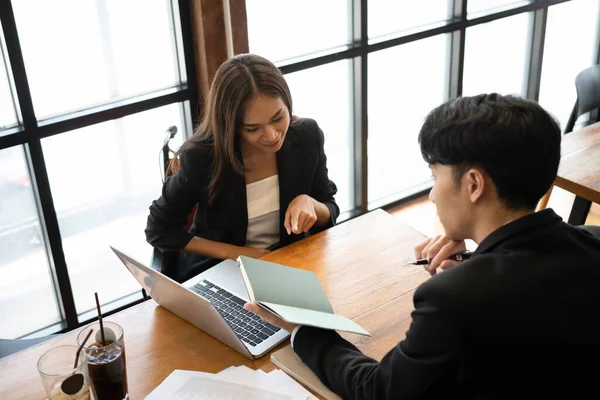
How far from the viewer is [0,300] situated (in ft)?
8.66

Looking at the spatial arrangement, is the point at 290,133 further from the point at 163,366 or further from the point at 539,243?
the point at 539,243

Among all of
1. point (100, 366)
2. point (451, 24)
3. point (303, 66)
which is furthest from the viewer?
point (451, 24)

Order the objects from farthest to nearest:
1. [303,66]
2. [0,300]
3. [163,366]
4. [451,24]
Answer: [451,24] < [303,66] < [0,300] < [163,366]

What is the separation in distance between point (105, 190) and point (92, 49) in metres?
0.57

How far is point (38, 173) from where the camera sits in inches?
96.3

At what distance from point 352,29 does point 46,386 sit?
2311 millimetres

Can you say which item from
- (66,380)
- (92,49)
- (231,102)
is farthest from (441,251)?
(92,49)

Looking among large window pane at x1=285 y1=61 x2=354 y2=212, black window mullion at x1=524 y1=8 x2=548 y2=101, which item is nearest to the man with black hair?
large window pane at x1=285 y1=61 x2=354 y2=212

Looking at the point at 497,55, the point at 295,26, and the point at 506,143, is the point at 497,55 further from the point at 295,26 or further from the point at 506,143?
the point at 506,143

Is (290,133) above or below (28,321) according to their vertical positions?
above

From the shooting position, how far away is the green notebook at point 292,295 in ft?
4.60

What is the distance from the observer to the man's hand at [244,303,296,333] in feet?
4.72

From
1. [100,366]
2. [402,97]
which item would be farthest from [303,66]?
[100,366]

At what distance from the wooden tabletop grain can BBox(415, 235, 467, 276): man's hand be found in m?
0.84
